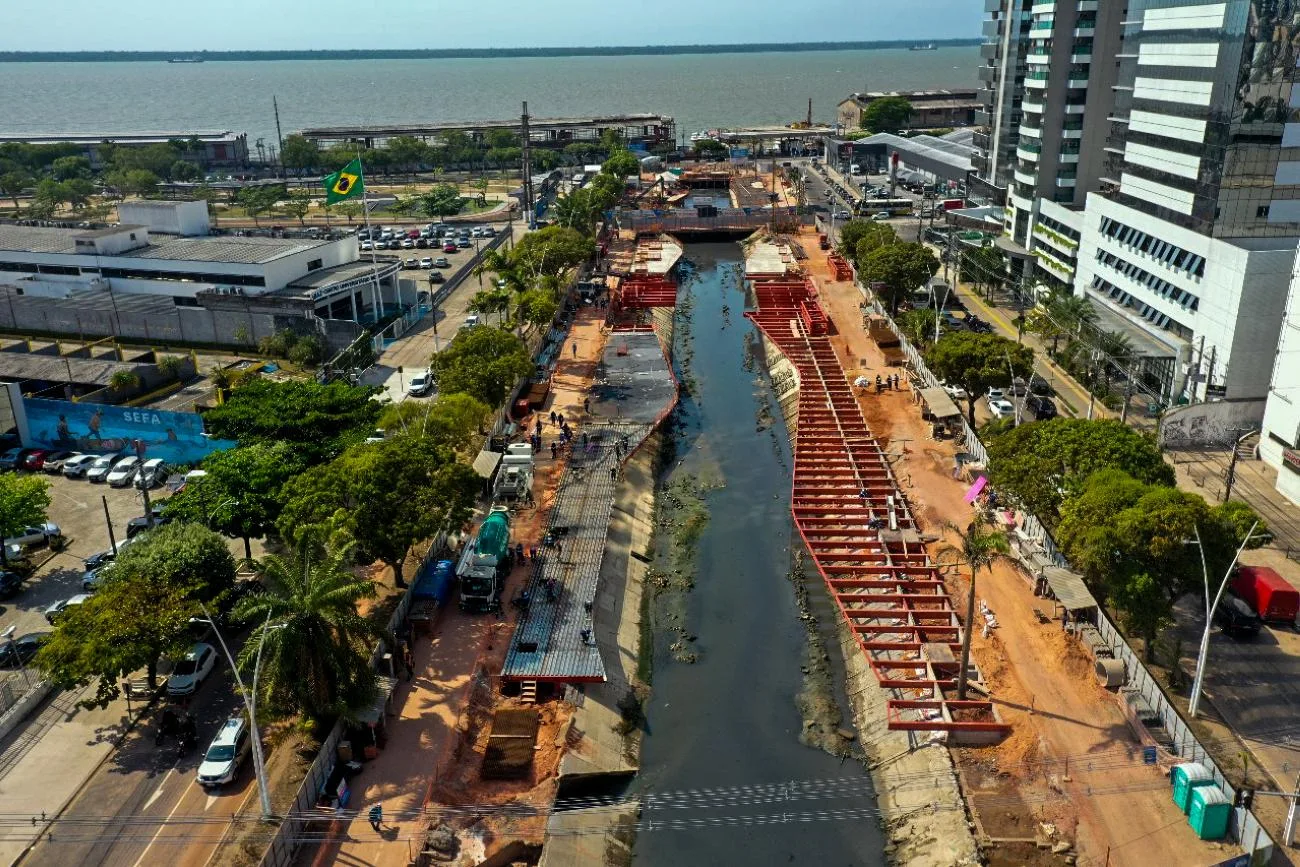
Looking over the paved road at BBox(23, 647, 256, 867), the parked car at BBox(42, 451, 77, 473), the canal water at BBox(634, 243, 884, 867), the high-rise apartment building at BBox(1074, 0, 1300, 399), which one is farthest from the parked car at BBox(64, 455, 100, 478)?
the high-rise apartment building at BBox(1074, 0, 1300, 399)

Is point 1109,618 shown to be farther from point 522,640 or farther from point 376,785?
point 376,785

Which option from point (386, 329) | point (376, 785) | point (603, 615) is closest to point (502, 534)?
point (603, 615)

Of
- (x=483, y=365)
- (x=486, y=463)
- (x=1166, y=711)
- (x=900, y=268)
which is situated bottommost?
(x=1166, y=711)

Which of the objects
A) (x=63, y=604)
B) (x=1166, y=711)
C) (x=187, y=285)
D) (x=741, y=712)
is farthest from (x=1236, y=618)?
(x=187, y=285)

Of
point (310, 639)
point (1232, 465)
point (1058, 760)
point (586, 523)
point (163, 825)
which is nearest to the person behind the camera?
point (163, 825)

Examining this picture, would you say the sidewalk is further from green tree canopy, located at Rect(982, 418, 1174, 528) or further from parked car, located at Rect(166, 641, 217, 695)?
green tree canopy, located at Rect(982, 418, 1174, 528)

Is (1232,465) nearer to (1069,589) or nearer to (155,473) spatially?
(1069,589)
